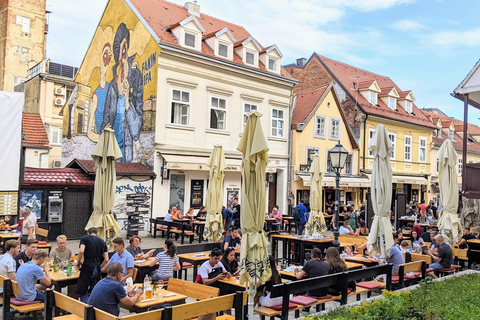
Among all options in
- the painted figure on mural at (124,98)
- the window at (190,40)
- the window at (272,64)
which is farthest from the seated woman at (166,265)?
the window at (272,64)

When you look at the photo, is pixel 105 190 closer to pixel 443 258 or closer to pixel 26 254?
pixel 26 254

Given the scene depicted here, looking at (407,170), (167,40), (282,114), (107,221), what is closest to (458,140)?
(407,170)

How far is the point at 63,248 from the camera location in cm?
969

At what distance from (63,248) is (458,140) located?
A: 1903 inches

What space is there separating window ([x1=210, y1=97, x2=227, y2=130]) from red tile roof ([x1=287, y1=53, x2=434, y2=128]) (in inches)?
529

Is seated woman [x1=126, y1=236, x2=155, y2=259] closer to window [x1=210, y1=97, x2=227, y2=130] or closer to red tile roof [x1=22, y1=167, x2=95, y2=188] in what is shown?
red tile roof [x1=22, y1=167, x2=95, y2=188]

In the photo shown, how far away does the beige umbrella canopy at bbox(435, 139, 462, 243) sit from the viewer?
44.6 feet

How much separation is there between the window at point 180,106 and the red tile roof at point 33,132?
20.3 feet

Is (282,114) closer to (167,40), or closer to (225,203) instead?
(225,203)

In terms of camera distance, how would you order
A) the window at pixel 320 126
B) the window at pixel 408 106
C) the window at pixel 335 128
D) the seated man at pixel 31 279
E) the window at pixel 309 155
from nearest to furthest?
the seated man at pixel 31 279
the window at pixel 309 155
the window at pixel 320 126
the window at pixel 335 128
the window at pixel 408 106

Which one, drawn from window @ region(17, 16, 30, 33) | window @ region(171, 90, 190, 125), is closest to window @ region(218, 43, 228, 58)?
window @ region(171, 90, 190, 125)

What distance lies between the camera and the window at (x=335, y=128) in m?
30.4

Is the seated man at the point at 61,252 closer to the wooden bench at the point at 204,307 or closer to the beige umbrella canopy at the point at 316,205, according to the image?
the wooden bench at the point at 204,307

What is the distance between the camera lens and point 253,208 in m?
7.88
